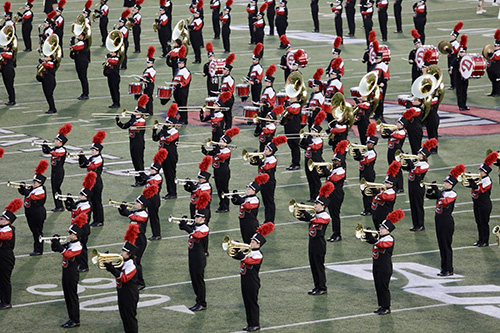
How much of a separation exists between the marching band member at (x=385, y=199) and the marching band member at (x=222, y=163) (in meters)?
2.90

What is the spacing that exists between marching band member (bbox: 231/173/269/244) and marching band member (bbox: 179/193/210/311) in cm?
127

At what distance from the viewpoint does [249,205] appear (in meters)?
15.1

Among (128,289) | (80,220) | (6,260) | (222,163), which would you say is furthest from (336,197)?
(6,260)

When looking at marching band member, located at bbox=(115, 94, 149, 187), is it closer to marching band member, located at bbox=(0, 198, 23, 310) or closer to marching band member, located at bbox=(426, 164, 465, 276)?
marching band member, located at bbox=(0, 198, 23, 310)

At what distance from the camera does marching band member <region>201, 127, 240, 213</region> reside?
1748 cm

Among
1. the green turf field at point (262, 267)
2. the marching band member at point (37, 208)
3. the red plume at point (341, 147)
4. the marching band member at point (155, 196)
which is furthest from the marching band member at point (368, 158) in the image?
the marching band member at point (37, 208)

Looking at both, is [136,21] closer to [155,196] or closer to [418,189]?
[155,196]

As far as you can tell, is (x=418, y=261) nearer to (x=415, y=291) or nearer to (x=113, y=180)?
(x=415, y=291)

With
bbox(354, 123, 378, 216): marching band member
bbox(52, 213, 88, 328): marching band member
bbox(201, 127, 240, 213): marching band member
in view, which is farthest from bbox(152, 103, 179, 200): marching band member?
bbox(52, 213, 88, 328): marching band member

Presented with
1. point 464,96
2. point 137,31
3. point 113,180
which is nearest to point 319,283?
point 113,180

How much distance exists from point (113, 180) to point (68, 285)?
655 centimetres

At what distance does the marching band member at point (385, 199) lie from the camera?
1549 cm

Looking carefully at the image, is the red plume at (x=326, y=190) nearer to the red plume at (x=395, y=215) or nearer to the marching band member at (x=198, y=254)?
the red plume at (x=395, y=215)

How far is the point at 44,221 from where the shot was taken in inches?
664
